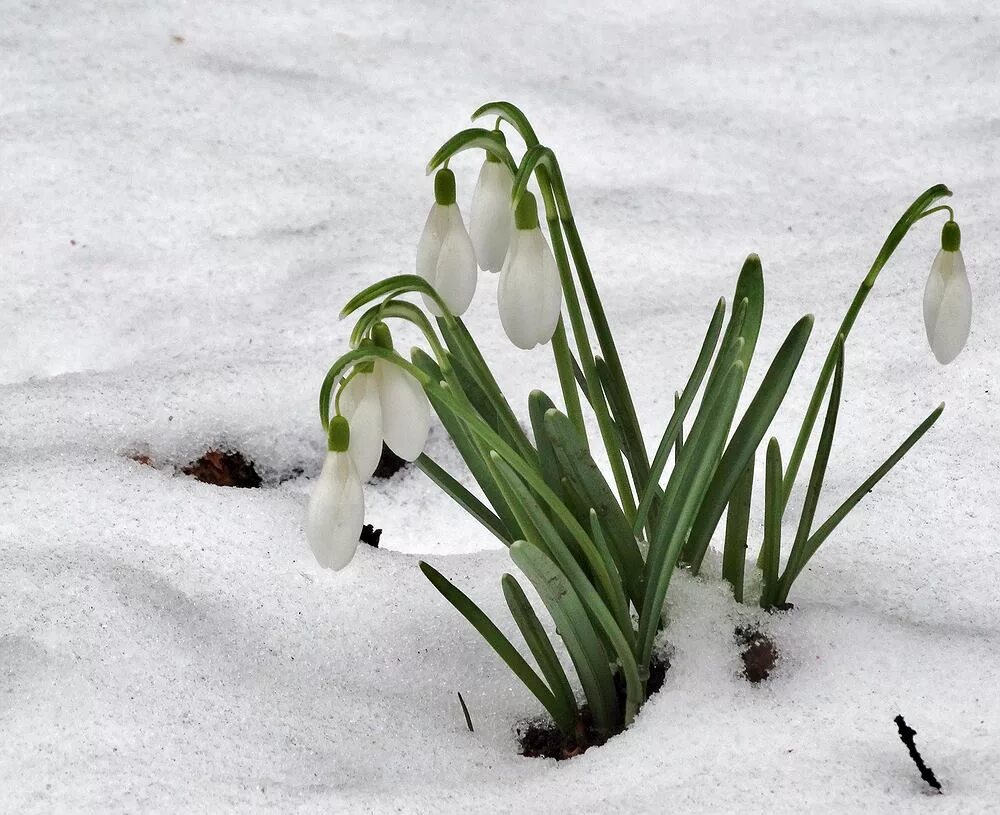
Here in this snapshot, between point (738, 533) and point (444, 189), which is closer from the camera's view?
point (444, 189)

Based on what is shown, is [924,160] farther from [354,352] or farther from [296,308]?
[354,352]

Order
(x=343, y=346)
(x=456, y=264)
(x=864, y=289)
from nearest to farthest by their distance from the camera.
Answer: (x=456, y=264), (x=864, y=289), (x=343, y=346)

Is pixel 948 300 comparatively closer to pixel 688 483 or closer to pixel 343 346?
pixel 688 483

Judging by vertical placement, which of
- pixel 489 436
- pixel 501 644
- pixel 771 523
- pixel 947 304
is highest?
pixel 947 304

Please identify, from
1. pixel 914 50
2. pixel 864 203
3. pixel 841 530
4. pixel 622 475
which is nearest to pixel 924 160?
pixel 864 203

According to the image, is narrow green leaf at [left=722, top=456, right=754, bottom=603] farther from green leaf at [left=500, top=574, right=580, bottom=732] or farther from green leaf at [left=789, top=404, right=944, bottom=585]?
green leaf at [left=500, top=574, right=580, bottom=732]

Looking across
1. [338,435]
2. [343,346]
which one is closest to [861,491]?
[338,435]

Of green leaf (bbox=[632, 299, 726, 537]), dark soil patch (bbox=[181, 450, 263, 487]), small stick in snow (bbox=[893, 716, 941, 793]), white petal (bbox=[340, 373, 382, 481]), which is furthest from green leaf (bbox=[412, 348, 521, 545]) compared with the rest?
dark soil patch (bbox=[181, 450, 263, 487])

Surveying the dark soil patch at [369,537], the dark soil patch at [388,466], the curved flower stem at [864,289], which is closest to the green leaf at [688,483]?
the curved flower stem at [864,289]
